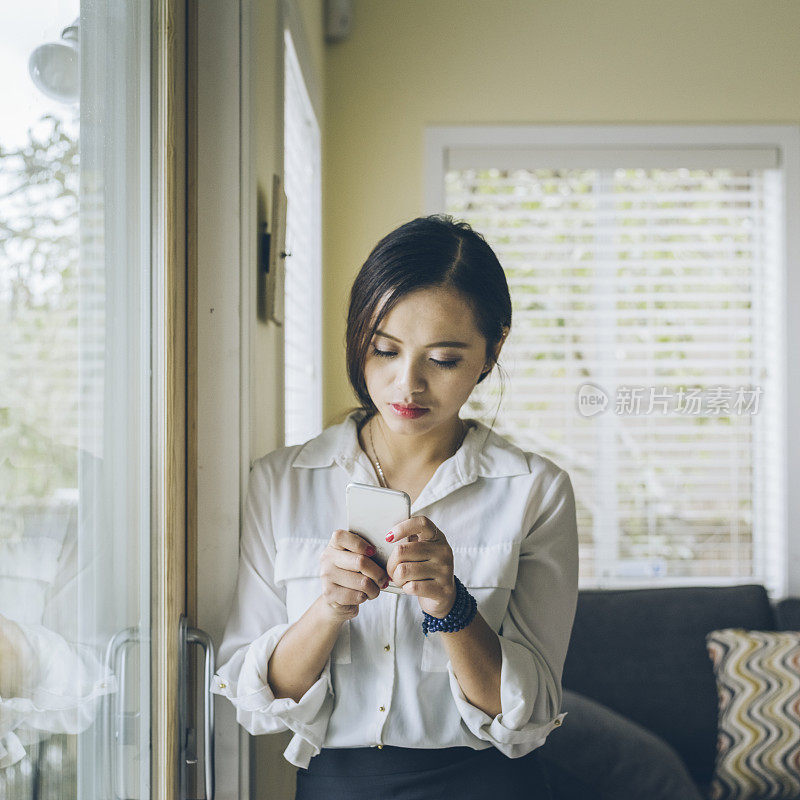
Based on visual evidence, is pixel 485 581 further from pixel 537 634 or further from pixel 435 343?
pixel 435 343

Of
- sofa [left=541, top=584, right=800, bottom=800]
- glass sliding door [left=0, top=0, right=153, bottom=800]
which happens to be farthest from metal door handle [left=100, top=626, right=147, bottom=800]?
sofa [left=541, top=584, right=800, bottom=800]

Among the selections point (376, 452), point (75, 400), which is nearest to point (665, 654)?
point (376, 452)

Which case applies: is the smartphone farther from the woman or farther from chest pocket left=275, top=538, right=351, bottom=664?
chest pocket left=275, top=538, right=351, bottom=664

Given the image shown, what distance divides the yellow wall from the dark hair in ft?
5.04

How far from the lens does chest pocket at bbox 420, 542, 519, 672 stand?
1.03 metres

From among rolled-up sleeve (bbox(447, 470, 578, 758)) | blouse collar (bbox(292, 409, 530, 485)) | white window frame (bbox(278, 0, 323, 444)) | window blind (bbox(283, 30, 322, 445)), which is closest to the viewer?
rolled-up sleeve (bbox(447, 470, 578, 758))

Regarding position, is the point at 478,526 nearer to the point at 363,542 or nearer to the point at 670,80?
the point at 363,542

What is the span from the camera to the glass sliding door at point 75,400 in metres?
0.67

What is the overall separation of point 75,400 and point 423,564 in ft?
1.28

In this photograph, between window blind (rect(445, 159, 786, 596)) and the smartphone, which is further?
window blind (rect(445, 159, 786, 596))

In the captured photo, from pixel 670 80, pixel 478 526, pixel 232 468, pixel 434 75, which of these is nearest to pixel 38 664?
pixel 232 468

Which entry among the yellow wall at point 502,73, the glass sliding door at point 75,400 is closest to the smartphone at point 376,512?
the glass sliding door at point 75,400

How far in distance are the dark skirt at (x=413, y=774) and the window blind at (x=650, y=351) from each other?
1.64m

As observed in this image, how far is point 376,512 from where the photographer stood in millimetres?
899
